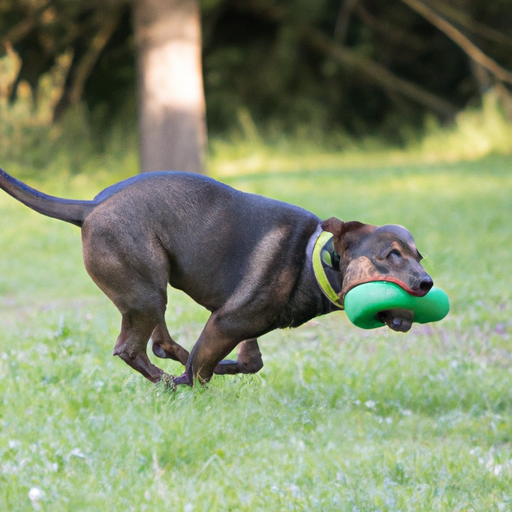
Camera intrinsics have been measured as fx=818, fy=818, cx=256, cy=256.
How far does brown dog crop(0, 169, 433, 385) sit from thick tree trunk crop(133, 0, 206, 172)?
9.56 meters

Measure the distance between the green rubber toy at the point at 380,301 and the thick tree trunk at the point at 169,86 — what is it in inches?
402

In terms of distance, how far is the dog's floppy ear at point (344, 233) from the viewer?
3.98 metres

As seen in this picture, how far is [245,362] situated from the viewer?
4621mm

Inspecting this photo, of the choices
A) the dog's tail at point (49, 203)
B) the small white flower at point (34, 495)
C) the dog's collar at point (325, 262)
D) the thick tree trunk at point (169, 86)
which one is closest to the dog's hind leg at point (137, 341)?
the dog's tail at point (49, 203)

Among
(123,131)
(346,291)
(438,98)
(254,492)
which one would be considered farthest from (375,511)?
(438,98)

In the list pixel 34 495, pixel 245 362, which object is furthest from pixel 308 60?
pixel 34 495

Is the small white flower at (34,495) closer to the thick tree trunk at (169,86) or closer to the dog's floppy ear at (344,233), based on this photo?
the dog's floppy ear at (344,233)

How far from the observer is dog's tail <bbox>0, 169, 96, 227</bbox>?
419 cm

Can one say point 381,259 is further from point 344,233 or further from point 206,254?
point 206,254

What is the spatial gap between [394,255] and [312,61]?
2039 cm

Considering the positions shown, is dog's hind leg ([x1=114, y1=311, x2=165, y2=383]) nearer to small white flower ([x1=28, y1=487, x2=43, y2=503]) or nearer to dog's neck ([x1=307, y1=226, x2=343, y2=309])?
dog's neck ([x1=307, y1=226, x2=343, y2=309])

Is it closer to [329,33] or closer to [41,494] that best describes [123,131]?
[329,33]

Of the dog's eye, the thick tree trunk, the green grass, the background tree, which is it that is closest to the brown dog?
the dog's eye

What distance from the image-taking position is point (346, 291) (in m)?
3.91
